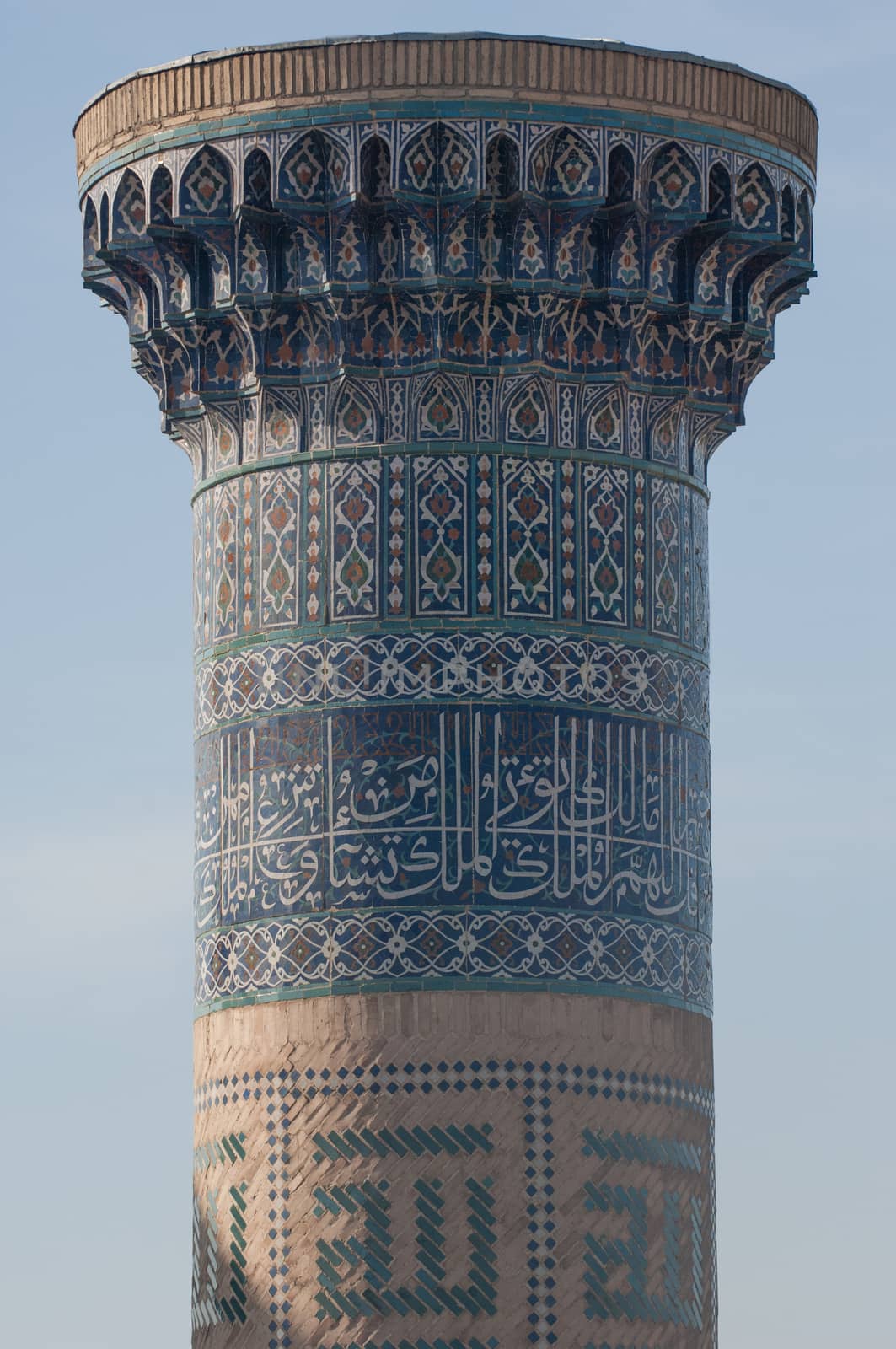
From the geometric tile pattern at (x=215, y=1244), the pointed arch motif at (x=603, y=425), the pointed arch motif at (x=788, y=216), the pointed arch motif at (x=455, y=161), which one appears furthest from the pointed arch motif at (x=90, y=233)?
the geometric tile pattern at (x=215, y=1244)

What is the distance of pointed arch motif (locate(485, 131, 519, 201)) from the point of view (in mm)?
16281

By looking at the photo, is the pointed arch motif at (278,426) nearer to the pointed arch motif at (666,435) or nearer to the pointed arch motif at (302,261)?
the pointed arch motif at (302,261)

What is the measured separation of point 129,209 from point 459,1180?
3.69 m

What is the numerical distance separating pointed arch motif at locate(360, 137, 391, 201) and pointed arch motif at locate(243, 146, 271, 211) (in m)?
0.35

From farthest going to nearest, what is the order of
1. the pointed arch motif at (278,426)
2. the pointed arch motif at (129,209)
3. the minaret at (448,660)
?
the pointed arch motif at (129,209) < the pointed arch motif at (278,426) < the minaret at (448,660)

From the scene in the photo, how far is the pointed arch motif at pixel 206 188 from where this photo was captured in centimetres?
1658

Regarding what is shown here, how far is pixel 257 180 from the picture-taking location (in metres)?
16.5

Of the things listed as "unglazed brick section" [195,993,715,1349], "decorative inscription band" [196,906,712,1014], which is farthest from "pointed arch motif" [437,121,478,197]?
"unglazed brick section" [195,993,715,1349]

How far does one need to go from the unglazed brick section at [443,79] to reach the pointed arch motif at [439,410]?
994mm

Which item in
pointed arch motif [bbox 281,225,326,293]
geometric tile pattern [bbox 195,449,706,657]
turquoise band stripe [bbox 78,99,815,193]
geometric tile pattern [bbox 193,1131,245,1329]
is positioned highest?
turquoise band stripe [bbox 78,99,815,193]

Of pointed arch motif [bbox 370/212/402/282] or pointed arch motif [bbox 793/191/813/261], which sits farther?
pointed arch motif [bbox 793/191/813/261]

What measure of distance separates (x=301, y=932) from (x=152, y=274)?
2.47m

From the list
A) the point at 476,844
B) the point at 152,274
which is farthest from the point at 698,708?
the point at 152,274

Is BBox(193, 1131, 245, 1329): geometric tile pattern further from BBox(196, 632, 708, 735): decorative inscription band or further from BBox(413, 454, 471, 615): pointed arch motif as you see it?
BBox(413, 454, 471, 615): pointed arch motif
